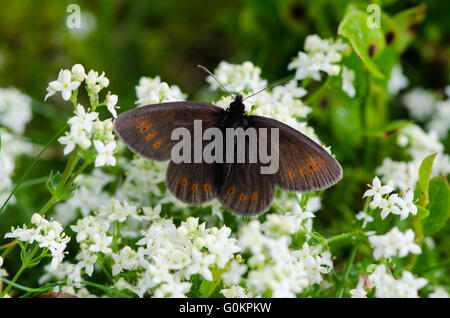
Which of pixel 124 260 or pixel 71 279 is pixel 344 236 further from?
pixel 71 279

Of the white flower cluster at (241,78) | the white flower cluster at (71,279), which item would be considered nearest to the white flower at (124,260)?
the white flower cluster at (71,279)

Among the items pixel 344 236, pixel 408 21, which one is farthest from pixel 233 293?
pixel 408 21

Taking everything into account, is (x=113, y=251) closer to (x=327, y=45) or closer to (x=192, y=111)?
(x=192, y=111)

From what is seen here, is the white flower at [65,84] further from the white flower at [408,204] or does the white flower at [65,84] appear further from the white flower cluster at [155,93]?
the white flower at [408,204]

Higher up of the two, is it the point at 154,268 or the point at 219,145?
the point at 219,145

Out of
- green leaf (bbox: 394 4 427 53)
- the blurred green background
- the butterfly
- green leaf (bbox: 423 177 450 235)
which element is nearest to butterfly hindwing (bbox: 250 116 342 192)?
the butterfly

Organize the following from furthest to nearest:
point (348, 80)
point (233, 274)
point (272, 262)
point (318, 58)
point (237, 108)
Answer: point (348, 80), point (318, 58), point (237, 108), point (233, 274), point (272, 262)
